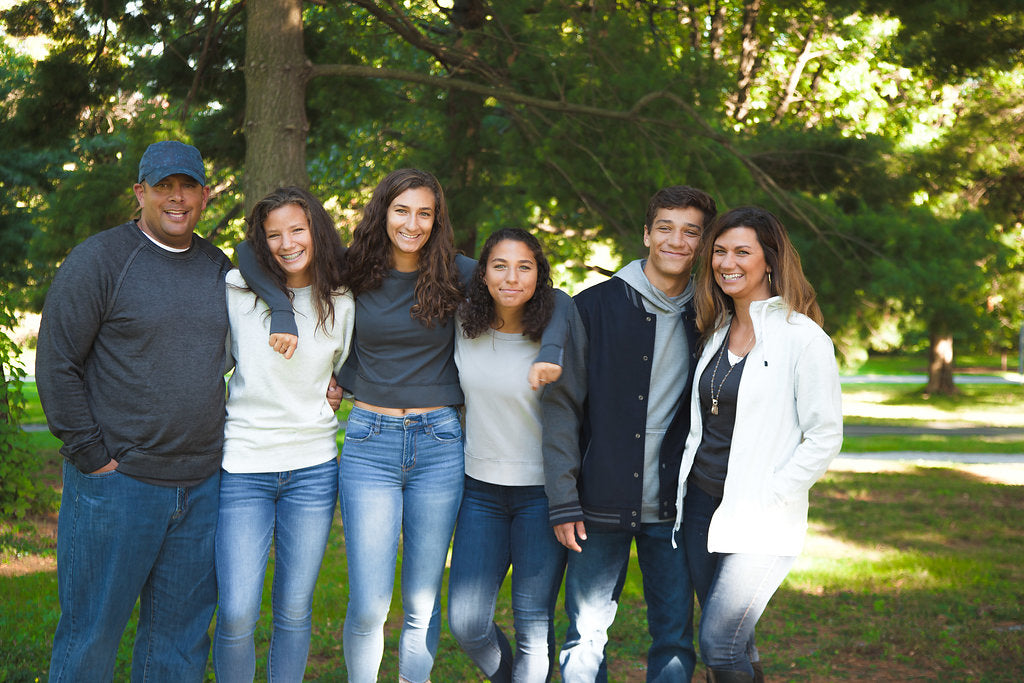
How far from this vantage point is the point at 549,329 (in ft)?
10.3

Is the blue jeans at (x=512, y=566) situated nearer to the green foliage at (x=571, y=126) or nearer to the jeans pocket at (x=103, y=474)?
the jeans pocket at (x=103, y=474)

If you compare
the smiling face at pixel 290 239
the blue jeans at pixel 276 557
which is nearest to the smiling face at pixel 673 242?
the smiling face at pixel 290 239

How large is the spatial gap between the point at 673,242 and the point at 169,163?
1.91m

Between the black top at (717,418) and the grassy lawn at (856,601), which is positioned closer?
the black top at (717,418)

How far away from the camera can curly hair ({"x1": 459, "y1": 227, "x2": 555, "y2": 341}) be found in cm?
320

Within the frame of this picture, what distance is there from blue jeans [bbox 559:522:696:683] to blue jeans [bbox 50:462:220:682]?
143 cm

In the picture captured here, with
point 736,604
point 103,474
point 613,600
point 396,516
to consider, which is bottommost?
point 613,600

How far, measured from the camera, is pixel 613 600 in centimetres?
333

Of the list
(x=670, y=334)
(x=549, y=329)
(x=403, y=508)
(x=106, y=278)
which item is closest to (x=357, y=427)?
(x=403, y=508)

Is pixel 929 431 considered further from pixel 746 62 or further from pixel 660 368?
pixel 660 368

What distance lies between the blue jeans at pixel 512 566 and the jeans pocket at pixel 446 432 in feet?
0.67

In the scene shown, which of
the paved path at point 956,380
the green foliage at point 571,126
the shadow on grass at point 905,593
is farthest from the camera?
the paved path at point 956,380

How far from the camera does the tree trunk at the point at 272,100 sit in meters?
5.26

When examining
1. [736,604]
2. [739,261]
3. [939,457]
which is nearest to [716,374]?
[739,261]
